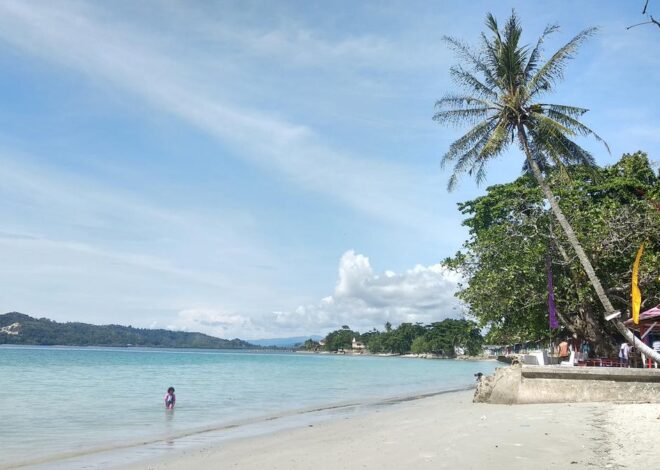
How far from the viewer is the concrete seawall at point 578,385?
1402 centimetres

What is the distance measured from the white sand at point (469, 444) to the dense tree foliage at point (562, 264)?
7.70m

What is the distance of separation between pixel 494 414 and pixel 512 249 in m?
9.83

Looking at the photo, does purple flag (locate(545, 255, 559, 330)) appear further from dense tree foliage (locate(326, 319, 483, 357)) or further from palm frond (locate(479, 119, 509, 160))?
dense tree foliage (locate(326, 319, 483, 357))

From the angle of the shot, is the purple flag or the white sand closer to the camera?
the white sand

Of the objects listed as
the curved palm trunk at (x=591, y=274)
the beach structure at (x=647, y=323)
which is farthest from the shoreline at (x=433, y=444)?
the beach structure at (x=647, y=323)

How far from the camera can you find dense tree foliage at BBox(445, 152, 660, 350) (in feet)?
65.4

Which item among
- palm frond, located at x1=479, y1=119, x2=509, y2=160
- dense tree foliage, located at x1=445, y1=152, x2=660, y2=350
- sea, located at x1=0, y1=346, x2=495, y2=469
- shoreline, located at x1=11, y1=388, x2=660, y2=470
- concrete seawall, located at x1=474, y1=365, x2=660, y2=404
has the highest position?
palm frond, located at x1=479, y1=119, x2=509, y2=160

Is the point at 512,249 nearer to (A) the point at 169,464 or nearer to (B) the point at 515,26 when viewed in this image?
(B) the point at 515,26

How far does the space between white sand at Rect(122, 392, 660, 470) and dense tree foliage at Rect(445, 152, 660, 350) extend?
7705 millimetres

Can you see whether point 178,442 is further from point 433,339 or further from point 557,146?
point 433,339

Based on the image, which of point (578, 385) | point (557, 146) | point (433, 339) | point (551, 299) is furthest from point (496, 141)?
point (433, 339)

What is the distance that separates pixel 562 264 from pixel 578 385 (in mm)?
5699

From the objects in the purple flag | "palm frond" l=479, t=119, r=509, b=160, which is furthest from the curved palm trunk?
the purple flag

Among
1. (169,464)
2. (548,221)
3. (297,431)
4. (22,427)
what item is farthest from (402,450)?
(548,221)
